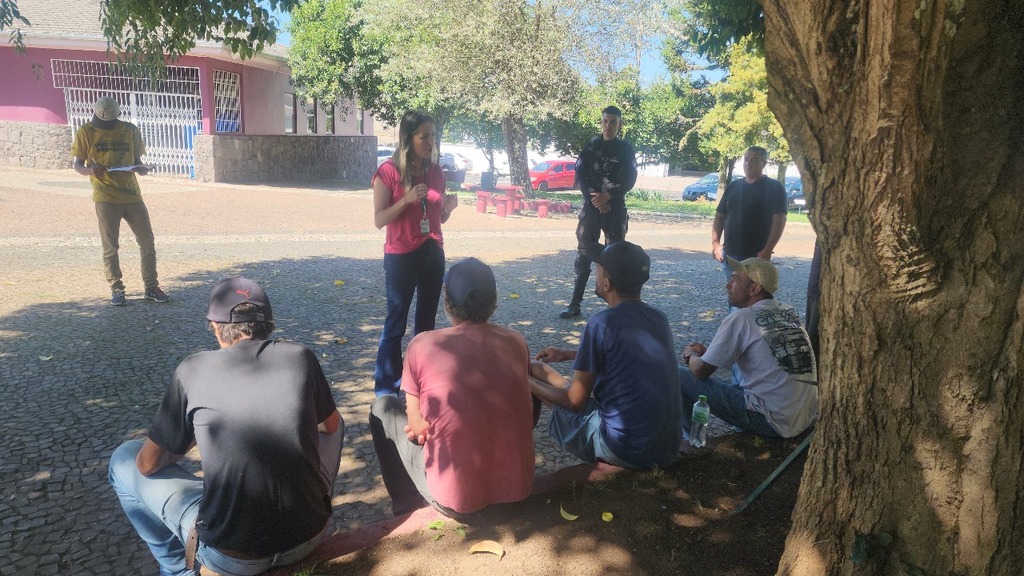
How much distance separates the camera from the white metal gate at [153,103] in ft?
65.2

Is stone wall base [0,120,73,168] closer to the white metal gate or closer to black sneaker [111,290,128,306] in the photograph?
the white metal gate

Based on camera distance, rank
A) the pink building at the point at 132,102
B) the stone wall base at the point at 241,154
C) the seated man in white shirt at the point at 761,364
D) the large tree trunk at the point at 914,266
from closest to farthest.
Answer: the large tree trunk at the point at 914,266, the seated man in white shirt at the point at 761,364, the pink building at the point at 132,102, the stone wall base at the point at 241,154

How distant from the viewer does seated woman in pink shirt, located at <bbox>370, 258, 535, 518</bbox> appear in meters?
2.73

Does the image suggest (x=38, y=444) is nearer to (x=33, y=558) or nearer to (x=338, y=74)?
(x=33, y=558)

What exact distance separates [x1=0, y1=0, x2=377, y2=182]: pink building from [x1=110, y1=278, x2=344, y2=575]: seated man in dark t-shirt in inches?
708

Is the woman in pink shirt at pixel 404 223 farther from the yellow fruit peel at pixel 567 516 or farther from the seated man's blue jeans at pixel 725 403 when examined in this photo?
the yellow fruit peel at pixel 567 516

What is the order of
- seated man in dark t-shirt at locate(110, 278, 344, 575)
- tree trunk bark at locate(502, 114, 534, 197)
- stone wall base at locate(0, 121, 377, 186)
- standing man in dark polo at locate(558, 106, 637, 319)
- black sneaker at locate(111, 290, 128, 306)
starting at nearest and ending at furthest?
1. seated man in dark t-shirt at locate(110, 278, 344, 575)
2. black sneaker at locate(111, 290, 128, 306)
3. standing man in dark polo at locate(558, 106, 637, 319)
4. stone wall base at locate(0, 121, 377, 186)
5. tree trunk bark at locate(502, 114, 534, 197)

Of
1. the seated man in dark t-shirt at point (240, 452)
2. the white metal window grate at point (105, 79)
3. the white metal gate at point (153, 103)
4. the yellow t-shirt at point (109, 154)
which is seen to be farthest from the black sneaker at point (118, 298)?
the white metal window grate at point (105, 79)

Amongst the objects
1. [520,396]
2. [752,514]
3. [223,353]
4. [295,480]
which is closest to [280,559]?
[295,480]

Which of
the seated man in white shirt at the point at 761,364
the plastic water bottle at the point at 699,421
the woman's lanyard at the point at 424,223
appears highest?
the woman's lanyard at the point at 424,223

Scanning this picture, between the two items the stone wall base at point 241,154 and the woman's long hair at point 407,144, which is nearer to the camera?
the woman's long hair at point 407,144

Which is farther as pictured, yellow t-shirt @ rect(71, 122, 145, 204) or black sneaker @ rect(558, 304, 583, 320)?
black sneaker @ rect(558, 304, 583, 320)

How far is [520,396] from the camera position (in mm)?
2812

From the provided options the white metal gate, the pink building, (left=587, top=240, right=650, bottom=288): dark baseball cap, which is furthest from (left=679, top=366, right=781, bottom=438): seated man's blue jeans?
the white metal gate
